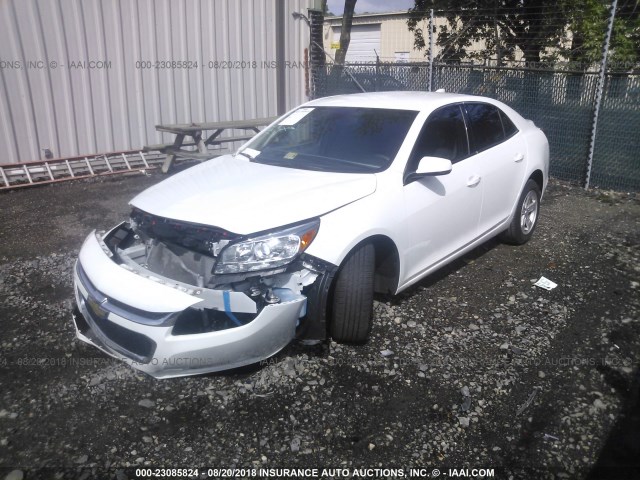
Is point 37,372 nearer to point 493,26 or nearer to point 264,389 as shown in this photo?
point 264,389

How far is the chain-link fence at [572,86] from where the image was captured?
7.49 metres

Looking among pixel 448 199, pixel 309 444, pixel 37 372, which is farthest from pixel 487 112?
pixel 37 372

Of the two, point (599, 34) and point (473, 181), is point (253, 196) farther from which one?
point (599, 34)

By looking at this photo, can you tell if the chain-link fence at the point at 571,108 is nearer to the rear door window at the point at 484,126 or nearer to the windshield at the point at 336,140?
the rear door window at the point at 484,126

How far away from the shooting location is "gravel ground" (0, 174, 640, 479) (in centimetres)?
272

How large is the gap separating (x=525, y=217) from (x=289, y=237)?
331cm

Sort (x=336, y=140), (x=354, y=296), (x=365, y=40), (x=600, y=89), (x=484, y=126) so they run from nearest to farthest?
1. (x=354, y=296)
2. (x=336, y=140)
3. (x=484, y=126)
4. (x=600, y=89)
5. (x=365, y=40)

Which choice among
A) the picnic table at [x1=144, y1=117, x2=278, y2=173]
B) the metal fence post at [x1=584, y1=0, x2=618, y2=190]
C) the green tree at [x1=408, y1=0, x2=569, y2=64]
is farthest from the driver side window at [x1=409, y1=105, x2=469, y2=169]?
the green tree at [x1=408, y1=0, x2=569, y2=64]

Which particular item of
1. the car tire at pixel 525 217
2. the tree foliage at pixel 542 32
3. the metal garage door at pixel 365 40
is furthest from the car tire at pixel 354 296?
the metal garage door at pixel 365 40

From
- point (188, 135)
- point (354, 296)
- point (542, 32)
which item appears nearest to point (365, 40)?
point (542, 32)

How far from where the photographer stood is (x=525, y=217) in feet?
18.2

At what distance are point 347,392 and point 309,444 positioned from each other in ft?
1.61

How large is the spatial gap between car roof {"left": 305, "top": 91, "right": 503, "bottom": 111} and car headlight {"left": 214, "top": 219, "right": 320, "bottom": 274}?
5.80 feet

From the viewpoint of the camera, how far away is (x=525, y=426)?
2957 mm
